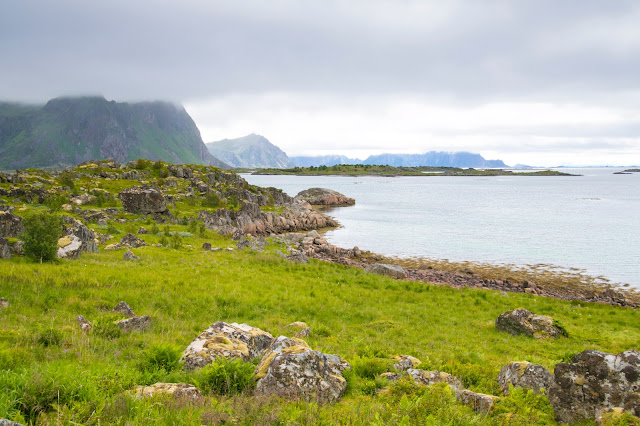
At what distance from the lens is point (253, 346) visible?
10.8 m

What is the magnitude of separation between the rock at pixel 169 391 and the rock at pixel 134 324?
527 centimetres

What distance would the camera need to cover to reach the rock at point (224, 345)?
910 centimetres

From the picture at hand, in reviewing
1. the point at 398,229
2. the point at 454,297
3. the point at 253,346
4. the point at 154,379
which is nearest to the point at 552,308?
the point at 454,297

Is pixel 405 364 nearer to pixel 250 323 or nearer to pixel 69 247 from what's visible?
pixel 250 323

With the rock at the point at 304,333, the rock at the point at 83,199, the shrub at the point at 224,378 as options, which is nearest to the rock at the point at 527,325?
the rock at the point at 304,333

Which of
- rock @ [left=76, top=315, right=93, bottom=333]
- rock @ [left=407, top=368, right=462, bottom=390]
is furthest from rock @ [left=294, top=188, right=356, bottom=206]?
rock @ [left=407, top=368, right=462, bottom=390]

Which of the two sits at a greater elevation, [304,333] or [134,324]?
[134,324]

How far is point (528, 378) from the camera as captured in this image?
878 cm

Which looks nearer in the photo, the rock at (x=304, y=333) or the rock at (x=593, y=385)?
the rock at (x=593, y=385)

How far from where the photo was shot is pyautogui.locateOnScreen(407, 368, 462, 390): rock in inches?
355

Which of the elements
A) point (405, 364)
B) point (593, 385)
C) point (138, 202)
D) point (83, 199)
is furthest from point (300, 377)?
point (83, 199)

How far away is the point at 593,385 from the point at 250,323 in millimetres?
11859

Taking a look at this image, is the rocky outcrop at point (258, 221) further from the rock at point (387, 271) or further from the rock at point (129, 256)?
the rock at point (129, 256)

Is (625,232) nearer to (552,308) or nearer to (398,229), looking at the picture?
(398,229)
